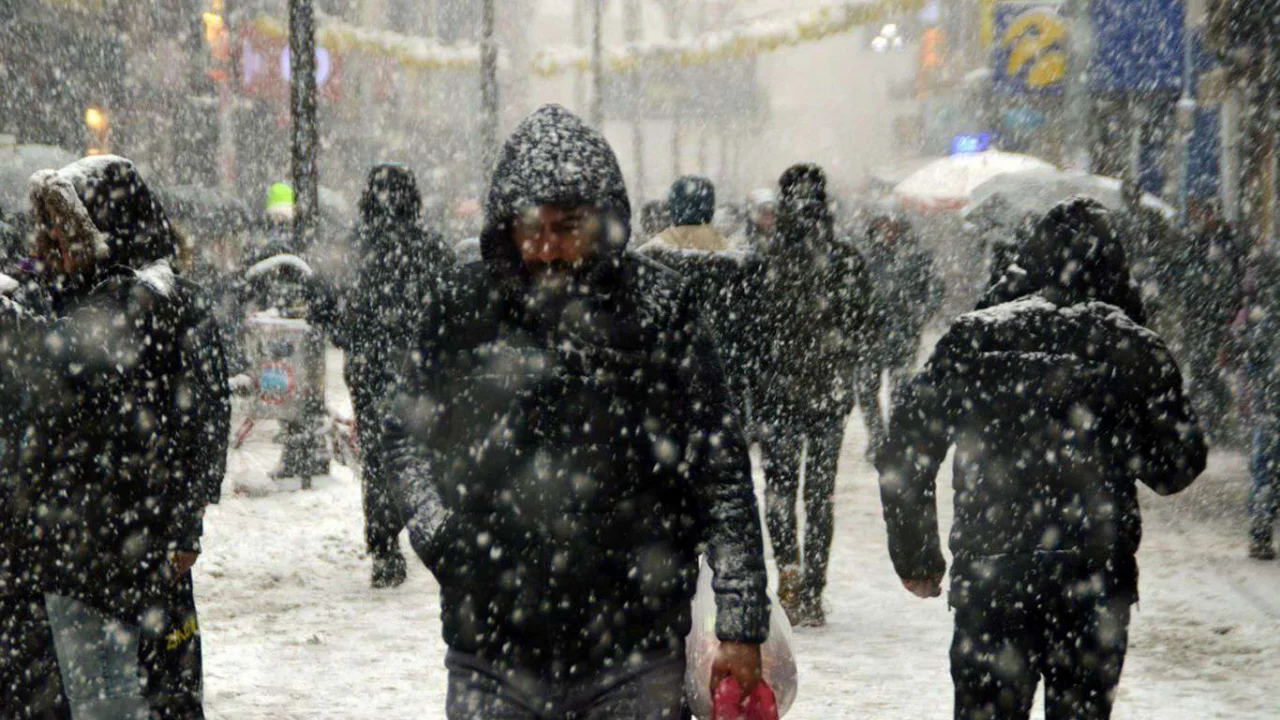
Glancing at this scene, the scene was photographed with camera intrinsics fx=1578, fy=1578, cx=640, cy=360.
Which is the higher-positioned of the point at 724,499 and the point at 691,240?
the point at 691,240

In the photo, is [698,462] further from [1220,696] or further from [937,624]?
[937,624]

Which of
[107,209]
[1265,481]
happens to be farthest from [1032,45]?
[107,209]

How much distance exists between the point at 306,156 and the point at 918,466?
34.0ft

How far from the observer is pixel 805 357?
795cm

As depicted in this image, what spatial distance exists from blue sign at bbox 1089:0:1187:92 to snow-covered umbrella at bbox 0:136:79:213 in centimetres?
1382

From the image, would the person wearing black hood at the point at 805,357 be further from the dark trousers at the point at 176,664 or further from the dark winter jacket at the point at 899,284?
the dark winter jacket at the point at 899,284

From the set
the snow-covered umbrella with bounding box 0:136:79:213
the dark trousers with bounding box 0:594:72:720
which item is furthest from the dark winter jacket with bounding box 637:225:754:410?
the snow-covered umbrella with bounding box 0:136:79:213

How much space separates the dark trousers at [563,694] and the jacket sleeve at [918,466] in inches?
51.8

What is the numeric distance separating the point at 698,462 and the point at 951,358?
127 cm

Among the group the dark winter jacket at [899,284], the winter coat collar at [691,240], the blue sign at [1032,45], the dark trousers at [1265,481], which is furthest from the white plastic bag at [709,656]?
the blue sign at [1032,45]

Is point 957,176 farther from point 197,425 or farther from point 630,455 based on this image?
point 630,455

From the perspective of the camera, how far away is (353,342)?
342 inches

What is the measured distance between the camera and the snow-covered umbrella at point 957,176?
1022 inches

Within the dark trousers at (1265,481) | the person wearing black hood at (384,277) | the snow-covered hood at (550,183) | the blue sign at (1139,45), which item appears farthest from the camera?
the blue sign at (1139,45)
